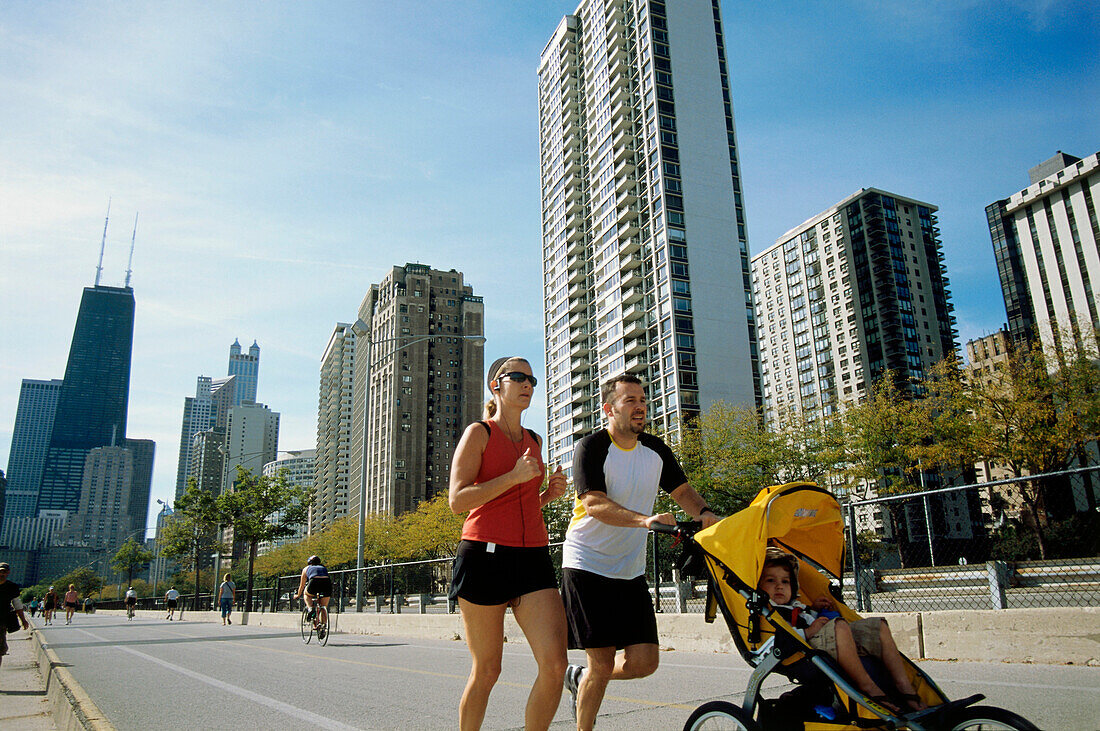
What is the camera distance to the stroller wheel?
122 inches

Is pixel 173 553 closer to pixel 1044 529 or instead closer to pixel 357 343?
pixel 1044 529

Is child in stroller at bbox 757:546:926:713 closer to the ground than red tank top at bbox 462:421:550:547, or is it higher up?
closer to the ground

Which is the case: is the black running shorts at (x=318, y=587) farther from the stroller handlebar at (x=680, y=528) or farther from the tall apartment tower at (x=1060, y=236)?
Answer: the tall apartment tower at (x=1060, y=236)

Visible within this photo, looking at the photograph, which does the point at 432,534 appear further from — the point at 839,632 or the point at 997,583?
the point at 839,632

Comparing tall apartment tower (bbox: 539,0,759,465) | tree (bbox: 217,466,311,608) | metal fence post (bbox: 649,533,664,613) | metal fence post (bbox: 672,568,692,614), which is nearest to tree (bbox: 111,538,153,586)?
tree (bbox: 217,466,311,608)

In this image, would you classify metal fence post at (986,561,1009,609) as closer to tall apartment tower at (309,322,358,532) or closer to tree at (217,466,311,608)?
tree at (217,466,311,608)

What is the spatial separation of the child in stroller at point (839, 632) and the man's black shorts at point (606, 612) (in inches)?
25.7

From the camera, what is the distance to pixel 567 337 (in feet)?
357

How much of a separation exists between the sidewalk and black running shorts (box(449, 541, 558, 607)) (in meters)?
4.50

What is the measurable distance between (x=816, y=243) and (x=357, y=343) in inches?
4128

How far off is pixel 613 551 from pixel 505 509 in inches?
27.4

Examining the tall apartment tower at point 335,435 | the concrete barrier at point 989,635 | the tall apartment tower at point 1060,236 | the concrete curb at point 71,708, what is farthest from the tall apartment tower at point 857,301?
the concrete curb at point 71,708

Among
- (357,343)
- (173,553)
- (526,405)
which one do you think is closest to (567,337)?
(173,553)

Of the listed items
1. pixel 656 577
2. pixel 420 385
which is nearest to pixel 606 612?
pixel 656 577
